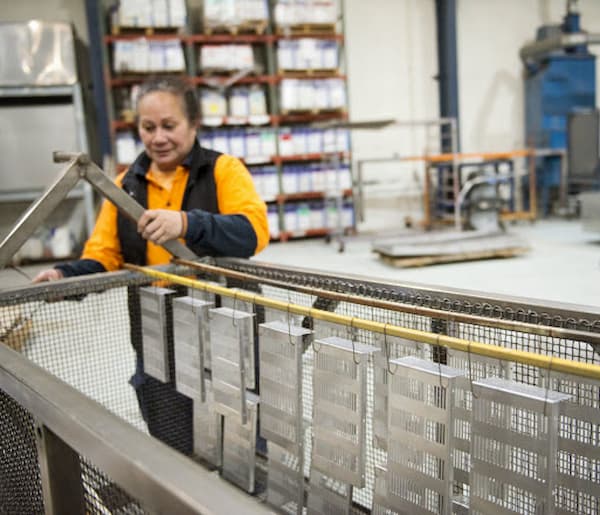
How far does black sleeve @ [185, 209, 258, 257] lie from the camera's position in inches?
68.7

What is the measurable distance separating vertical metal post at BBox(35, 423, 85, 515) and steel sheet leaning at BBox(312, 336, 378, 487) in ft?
1.50

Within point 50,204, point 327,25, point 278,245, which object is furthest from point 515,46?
point 50,204

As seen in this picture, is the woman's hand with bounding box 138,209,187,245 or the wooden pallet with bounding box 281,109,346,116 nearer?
the woman's hand with bounding box 138,209,187,245

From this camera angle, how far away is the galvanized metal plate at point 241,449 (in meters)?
1.46

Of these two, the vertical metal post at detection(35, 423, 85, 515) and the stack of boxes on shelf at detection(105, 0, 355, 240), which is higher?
the stack of boxes on shelf at detection(105, 0, 355, 240)

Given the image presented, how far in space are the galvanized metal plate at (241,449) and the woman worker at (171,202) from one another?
→ 0.46 meters

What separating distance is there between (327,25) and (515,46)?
4151mm

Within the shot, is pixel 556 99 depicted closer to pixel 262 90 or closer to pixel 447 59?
pixel 447 59

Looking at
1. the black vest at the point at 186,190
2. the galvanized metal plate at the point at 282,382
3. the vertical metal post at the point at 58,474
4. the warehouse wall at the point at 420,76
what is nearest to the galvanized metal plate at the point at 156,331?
the black vest at the point at 186,190

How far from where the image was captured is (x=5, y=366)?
977 millimetres

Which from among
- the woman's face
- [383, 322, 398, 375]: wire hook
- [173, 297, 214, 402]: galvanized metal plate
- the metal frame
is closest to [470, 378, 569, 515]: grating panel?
[383, 322, 398, 375]: wire hook

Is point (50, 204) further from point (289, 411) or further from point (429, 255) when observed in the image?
point (429, 255)

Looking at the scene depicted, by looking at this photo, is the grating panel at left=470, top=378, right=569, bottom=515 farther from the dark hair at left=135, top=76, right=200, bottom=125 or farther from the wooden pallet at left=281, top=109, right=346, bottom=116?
the wooden pallet at left=281, top=109, right=346, bottom=116

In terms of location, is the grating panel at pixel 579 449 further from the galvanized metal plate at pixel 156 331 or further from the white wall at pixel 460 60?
the white wall at pixel 460 60
